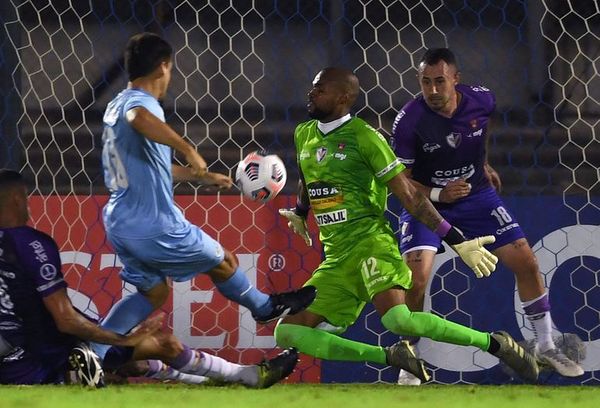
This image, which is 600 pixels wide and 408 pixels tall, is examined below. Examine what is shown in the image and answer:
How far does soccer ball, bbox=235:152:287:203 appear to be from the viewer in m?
6.87

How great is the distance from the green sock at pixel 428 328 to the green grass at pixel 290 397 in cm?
24

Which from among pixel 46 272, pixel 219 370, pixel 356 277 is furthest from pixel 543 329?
pixel 46 272

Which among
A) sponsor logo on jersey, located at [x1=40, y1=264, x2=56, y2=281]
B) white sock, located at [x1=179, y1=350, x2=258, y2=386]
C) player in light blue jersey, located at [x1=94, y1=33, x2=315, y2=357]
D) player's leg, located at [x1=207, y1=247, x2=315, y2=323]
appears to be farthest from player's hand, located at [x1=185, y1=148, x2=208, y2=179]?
white sock, located at [x1=179, y1=350, x2=258, y2=386]

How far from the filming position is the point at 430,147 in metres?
7.65

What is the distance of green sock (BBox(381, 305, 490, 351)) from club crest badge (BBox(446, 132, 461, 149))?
1.02 meters

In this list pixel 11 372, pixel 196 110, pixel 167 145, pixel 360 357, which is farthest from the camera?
pixel 196 110

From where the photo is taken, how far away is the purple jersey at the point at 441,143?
764 cm

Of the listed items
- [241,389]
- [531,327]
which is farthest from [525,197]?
[241,389]

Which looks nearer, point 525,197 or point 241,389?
point 241,389

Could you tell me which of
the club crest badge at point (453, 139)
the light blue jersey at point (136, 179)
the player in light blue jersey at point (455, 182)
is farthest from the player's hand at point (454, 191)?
the light blue jersey at point (136, 179)

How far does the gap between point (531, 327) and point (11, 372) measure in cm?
286

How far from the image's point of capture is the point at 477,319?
813 cm

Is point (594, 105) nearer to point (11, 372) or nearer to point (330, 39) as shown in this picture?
point (330, 39)

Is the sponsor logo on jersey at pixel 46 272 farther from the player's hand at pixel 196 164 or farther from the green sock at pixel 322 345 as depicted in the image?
the green sock at pixel 322 345
